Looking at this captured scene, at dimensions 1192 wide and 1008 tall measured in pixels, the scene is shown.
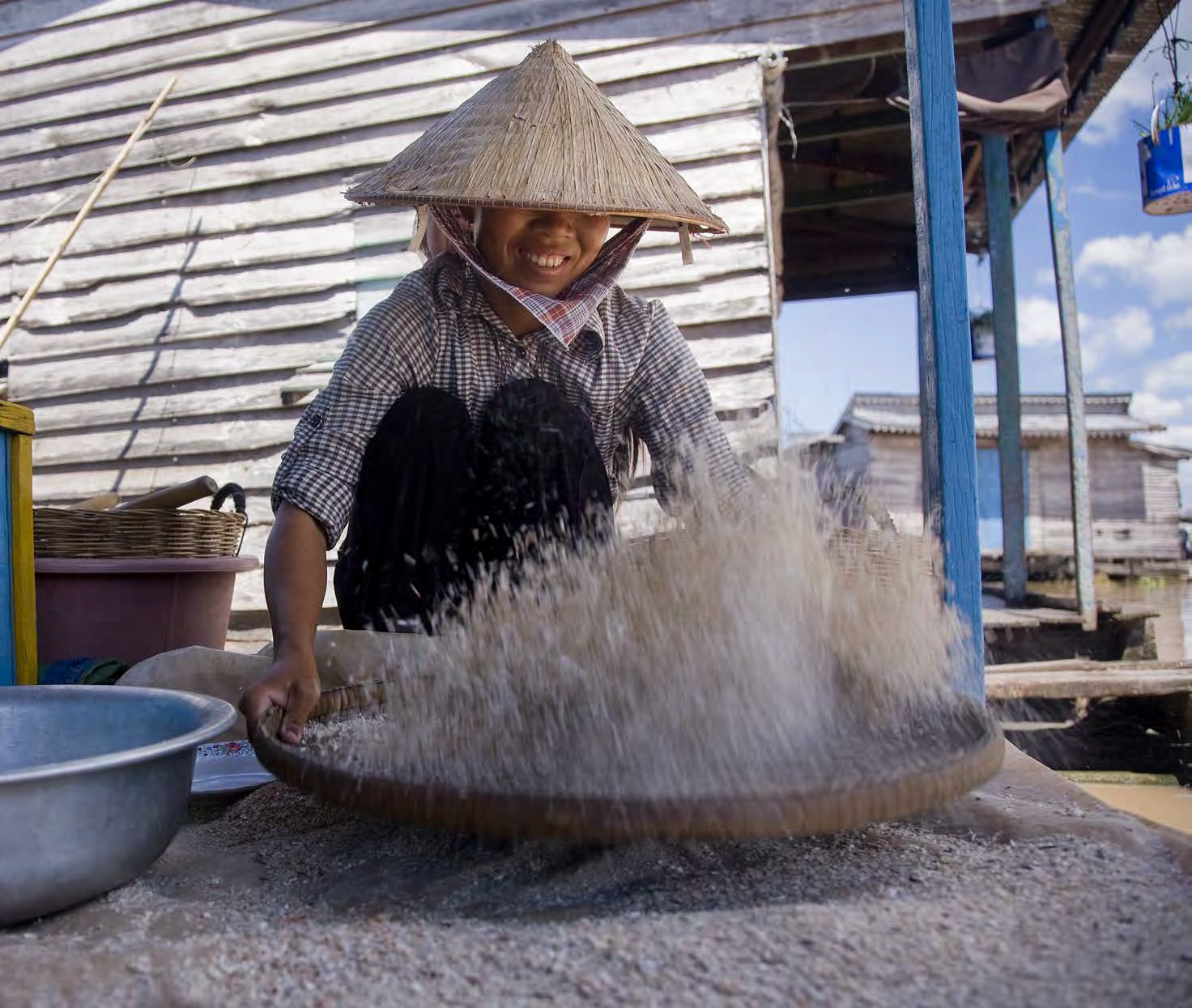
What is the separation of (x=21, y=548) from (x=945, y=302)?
1789 millimetres

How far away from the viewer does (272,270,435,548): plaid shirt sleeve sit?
5.20 ft

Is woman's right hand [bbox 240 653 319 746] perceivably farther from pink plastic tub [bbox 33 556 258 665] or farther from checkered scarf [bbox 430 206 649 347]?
pink plastic tub [bbox 33 556 258 665]

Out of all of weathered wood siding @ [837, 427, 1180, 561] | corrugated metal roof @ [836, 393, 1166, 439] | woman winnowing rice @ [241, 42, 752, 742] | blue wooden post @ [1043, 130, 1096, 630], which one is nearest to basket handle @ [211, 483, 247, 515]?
woman winnowing rice @ [241, 42, 752, 742]

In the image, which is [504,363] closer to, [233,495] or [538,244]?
[538,244]

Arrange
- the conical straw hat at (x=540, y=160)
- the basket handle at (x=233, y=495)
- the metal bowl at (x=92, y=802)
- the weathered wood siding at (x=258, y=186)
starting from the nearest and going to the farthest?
the metal bowl at (x=92, y=802), the conical straw hat at (x=540, y=160), the basket handle at (x=233, y=495), the weathered wood siding at (x=258, y=186)

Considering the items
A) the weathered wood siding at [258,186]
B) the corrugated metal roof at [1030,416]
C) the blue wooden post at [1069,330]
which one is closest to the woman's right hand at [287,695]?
the weathered wood siding at [258,186]

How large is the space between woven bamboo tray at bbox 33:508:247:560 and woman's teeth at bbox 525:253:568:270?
1.31 m

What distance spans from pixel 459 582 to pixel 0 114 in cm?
471

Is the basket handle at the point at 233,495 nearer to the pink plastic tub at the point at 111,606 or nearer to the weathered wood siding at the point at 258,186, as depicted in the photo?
the pink plastic tub at the point at 111,606

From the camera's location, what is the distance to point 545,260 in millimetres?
1833

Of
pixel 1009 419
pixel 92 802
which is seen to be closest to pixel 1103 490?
pixel 1009 419

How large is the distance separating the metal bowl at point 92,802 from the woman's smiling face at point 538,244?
38.8 inches

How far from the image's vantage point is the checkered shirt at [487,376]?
65.7 inches

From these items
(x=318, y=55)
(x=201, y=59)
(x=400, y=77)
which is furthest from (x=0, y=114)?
(x=400, y=77)
